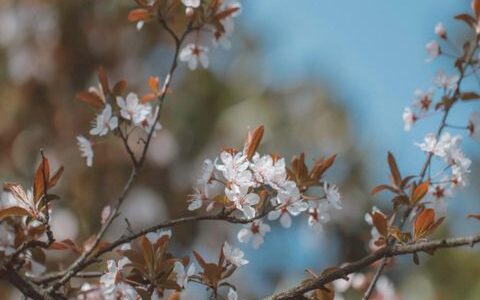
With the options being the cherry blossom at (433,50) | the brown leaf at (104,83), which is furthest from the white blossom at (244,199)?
the cherry blossom at (433,50)

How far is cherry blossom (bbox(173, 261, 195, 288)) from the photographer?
1.11m

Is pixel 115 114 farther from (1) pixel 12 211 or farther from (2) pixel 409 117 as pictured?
(2) pixel 409 117

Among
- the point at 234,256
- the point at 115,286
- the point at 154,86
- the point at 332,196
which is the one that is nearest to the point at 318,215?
the point at 332,196

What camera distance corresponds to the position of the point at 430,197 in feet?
4.47

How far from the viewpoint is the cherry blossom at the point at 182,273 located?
3.63ft

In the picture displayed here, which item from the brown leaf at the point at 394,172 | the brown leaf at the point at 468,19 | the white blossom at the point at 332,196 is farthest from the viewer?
the brown leaf at the point at 468,19

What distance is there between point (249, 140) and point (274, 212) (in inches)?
4.8

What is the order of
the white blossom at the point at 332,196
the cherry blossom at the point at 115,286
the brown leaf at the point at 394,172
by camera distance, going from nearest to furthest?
the cherry blossom at the point at 115,286
the white blossom at the point at 332,196
the brown leaf at the point at 394,172

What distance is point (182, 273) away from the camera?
1.11 m

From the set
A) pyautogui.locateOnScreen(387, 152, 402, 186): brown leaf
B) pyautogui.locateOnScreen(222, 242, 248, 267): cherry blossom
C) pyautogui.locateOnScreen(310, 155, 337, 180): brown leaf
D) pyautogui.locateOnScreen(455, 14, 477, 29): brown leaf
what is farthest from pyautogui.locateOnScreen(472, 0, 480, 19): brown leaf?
pyautogui.locateOnScreen(222, 242, 248, 267): cherry blossom

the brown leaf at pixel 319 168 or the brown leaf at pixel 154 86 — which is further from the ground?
the brown leaf at pixel 154 86

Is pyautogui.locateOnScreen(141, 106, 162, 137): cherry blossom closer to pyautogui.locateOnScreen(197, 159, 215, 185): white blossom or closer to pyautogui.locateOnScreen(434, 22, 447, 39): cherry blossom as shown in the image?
pyautogui.locateOnScreen(197, 159, 215, 185): white blossom

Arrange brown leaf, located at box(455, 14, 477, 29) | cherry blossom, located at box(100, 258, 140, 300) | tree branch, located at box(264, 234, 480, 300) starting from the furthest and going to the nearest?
brown leaf, located at box(455, 14, 477, 29), cherry blossom, located at box(100, 258, 140, 300), tree branch, located at box(264, 234, 480, 300)

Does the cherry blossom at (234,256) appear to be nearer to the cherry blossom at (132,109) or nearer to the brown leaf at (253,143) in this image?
the brown leaf at (253,143)
